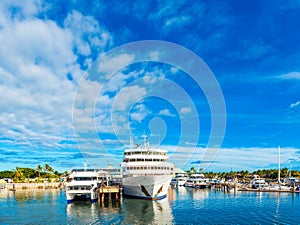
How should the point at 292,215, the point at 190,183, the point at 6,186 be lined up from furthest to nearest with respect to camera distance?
the point at 190,183 < the point at 6,186 < the point at 292,215

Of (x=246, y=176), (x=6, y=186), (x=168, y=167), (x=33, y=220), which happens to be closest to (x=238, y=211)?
(x=168, y=167)

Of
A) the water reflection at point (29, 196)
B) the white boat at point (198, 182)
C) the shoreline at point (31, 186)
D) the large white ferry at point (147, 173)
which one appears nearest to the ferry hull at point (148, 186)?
the large white ferry at point (147, 173)

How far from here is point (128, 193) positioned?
60875 mm

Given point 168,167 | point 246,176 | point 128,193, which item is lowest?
point 246,176

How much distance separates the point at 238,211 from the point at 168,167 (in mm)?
18314

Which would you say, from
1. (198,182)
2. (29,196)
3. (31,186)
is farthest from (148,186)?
(31,186)

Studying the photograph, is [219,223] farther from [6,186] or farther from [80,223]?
[6,186]

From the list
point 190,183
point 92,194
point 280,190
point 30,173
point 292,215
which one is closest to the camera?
point 292,215

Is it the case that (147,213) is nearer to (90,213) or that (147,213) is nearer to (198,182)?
(90,213)

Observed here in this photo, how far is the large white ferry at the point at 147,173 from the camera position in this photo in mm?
53656

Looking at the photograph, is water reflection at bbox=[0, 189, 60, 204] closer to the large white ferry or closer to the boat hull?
the boat hull

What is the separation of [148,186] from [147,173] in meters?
5.23

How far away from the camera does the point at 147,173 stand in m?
58.6

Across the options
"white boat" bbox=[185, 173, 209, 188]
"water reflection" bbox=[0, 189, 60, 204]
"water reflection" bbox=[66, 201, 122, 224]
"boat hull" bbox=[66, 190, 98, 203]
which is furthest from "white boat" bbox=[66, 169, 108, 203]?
"white boat" bbox=[185, 173, 209, 188]
